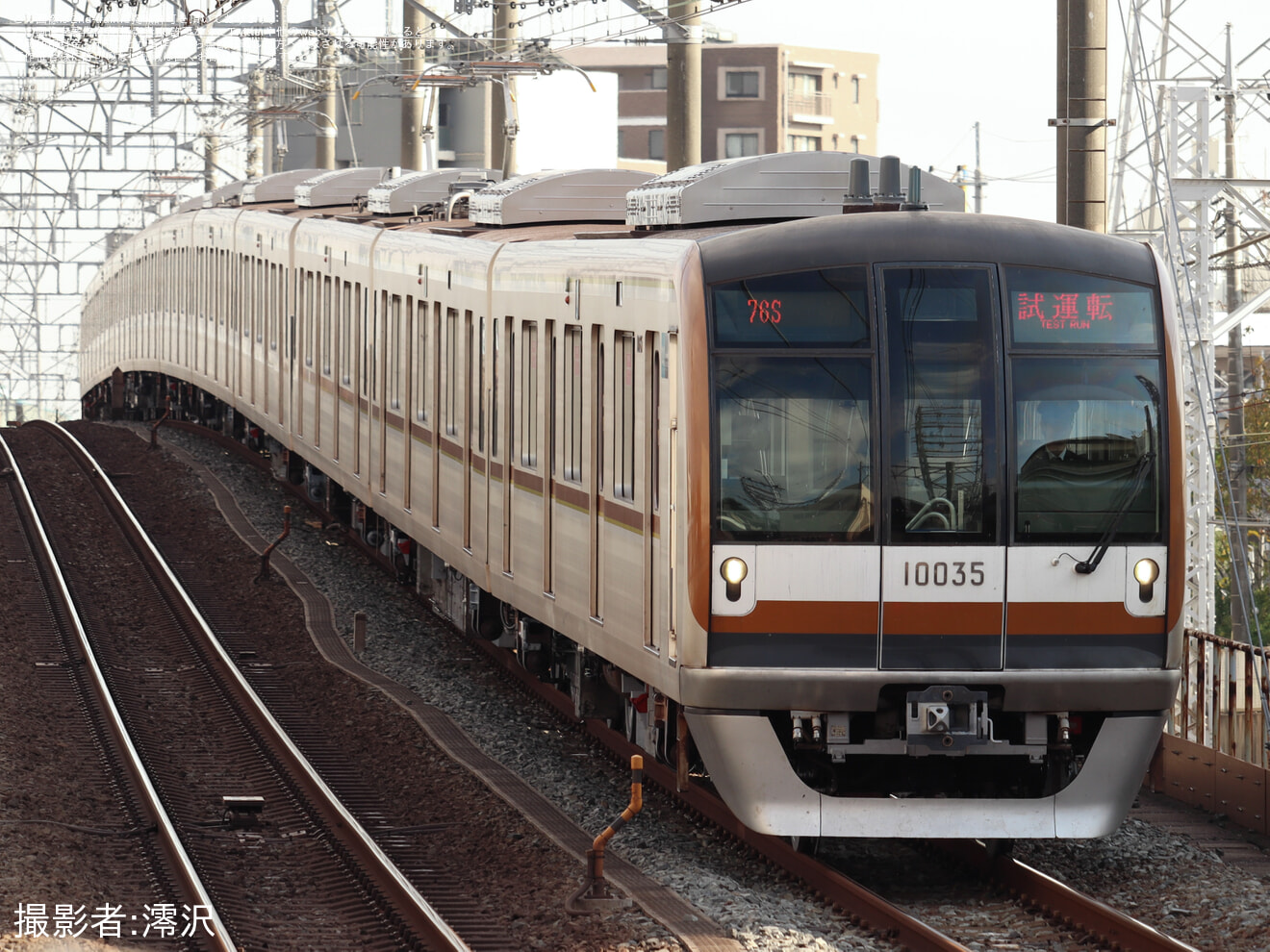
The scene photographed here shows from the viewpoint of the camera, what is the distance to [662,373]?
8.23 meters

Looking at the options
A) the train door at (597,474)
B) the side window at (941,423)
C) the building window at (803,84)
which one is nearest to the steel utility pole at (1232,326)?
the train door at (597,474)

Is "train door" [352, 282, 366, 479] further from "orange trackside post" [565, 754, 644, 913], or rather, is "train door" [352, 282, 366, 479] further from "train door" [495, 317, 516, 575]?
"orange trackside post" [565, 754, 644, 913]

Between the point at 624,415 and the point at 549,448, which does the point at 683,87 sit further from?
the point at 624,415

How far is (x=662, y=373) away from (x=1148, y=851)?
3112mm

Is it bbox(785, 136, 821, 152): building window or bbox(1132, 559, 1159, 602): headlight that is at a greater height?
bbox(785, 136, 821, 152): building window

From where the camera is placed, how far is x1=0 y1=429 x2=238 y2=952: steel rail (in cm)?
819

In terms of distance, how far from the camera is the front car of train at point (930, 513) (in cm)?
786

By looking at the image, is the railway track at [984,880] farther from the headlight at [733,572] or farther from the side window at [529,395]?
the side window at [529,395]

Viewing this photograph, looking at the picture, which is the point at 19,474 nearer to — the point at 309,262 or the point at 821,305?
the point at 309,262

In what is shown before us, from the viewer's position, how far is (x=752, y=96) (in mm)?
76812

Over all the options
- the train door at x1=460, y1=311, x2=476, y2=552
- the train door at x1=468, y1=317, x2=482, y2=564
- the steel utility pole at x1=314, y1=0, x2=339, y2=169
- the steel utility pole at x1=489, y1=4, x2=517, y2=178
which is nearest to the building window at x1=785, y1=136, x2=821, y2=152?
the steel utility pole at x1=314, y1=0, x2=339, y2=169

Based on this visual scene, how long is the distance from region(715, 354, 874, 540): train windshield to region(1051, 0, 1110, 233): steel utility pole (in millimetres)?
2435

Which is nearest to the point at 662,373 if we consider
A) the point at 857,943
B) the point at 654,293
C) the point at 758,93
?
the point at 654,293

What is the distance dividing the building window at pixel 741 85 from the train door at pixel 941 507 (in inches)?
2755
